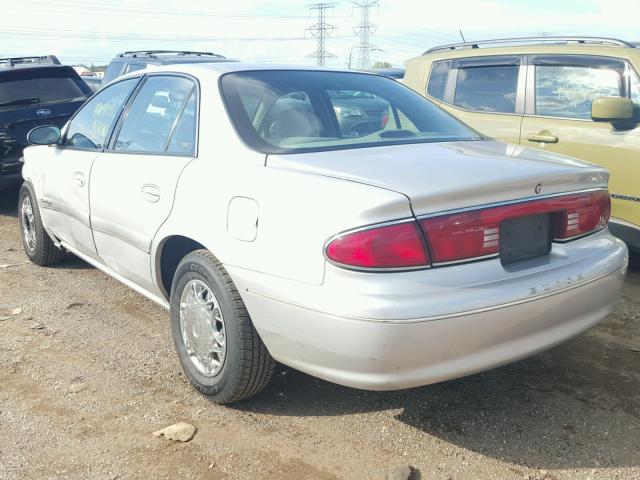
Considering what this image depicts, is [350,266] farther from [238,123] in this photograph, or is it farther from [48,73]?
[48,73]

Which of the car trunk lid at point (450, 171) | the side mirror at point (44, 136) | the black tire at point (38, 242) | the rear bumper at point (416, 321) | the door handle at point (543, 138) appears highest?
the car trunk lid at point (450, 171)

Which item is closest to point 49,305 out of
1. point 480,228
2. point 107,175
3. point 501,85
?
point 107,175

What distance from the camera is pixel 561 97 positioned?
538 cm

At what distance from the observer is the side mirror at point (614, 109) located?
473 cm

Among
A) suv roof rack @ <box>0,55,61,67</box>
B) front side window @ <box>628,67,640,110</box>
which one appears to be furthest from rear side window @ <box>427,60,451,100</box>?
suv roof rack @ <box>0,55,61,67</box>

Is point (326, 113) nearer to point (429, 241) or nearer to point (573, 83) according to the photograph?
point (429, 241)

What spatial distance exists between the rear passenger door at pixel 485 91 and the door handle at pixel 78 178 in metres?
3.36

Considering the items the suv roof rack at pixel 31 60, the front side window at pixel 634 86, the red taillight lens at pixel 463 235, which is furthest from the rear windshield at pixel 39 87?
the red taillight lens at pixel 463 235

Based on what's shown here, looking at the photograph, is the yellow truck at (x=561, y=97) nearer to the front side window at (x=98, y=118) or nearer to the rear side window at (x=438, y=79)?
the rear side window at (x=438, y=79)

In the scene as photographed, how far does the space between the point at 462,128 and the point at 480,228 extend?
1334 millimetres

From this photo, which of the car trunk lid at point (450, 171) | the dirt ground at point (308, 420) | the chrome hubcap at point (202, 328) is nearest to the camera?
the car trunk lid at point (450, 171)

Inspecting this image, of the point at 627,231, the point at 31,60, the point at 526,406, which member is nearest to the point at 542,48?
the point at 627,231

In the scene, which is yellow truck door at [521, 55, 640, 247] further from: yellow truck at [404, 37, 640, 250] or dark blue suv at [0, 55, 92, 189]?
dark blue suv at [0, 55, 92, 189]

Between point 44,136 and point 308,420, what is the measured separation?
2881 mm
